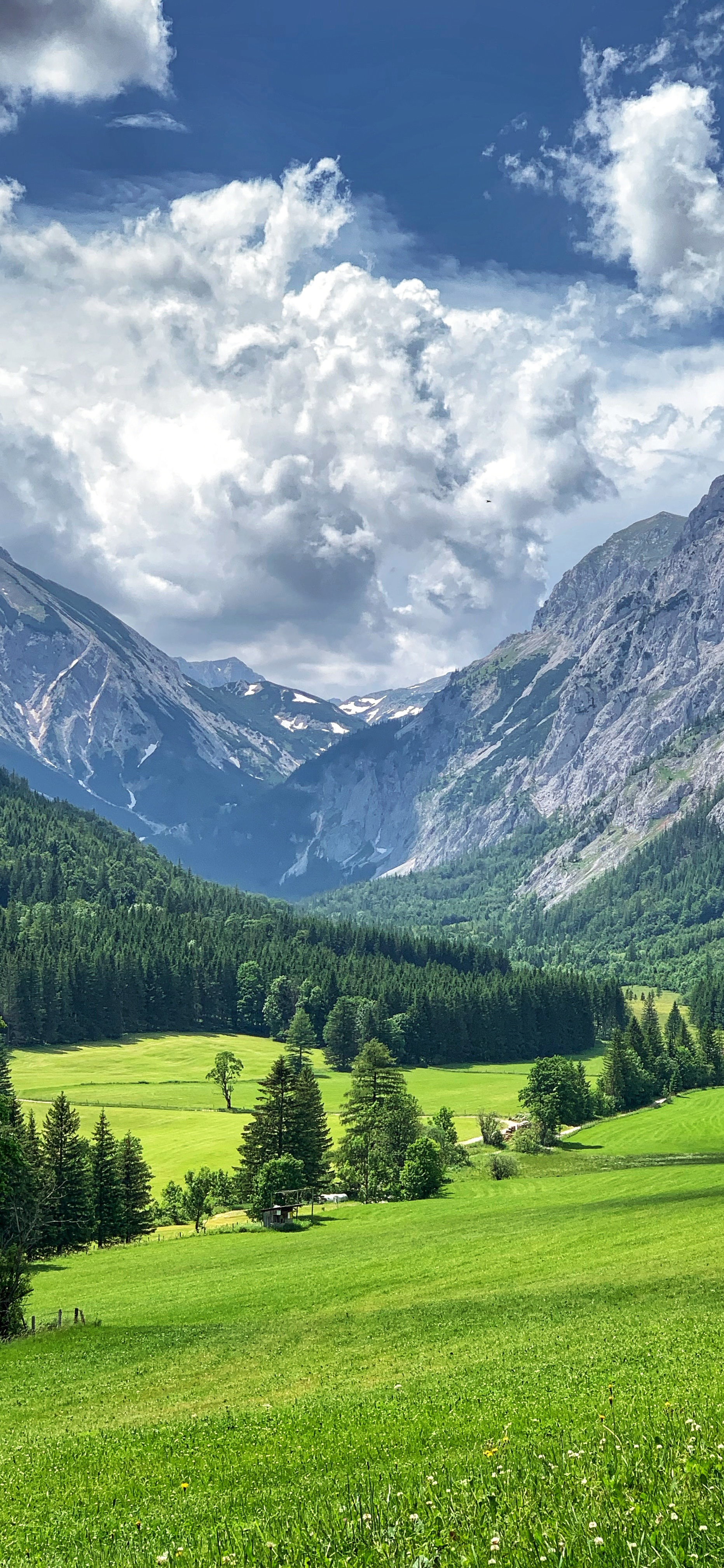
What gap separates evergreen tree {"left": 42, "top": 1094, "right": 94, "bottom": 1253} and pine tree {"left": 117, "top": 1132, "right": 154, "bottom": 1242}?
3.56 m

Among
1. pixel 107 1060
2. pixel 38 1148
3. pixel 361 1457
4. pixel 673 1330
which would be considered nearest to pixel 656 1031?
pixel 107 1060

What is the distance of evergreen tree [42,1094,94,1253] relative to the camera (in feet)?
279

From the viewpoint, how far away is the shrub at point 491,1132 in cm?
12788

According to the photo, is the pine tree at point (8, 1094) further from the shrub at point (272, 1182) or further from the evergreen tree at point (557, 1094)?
the evergreen tree at point (557, 1094)

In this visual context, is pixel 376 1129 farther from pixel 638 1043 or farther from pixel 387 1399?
pixel 387 1399

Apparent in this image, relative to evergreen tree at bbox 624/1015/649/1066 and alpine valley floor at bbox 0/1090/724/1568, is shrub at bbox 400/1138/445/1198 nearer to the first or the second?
alpine valley floor at bbox 0/1090/724/1568

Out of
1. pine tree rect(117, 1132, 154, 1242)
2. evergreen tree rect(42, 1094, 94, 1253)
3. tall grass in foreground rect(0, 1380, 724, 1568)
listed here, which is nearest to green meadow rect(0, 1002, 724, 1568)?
tall grass in foreground rect(0, 1380, 724, 1568)

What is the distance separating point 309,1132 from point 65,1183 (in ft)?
86.6

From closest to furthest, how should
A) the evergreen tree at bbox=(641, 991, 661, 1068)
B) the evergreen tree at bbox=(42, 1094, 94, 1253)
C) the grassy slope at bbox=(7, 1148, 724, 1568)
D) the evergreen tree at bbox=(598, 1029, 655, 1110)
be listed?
the grassy slope at bbox=(7, 1148, 724, 1568) → the evergreen tree at bbox=(42, 1094, 94, 1253) → the evergreen tree at bbox=(598, 1029, 655, 1110) → the evergreen tree at bbox=(641, 991, 661, 1068)

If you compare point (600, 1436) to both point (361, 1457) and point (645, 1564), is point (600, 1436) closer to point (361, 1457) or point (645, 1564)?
point (361, 1457)

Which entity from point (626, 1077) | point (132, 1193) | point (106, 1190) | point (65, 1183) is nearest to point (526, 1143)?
point (626, 1077)

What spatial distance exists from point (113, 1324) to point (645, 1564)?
4371cm

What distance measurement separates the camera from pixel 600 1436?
14664mm

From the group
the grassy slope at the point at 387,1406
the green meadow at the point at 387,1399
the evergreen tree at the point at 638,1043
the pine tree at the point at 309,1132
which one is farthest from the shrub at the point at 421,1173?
the evergreen tree at the point at 638,1043
